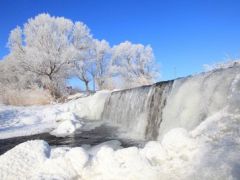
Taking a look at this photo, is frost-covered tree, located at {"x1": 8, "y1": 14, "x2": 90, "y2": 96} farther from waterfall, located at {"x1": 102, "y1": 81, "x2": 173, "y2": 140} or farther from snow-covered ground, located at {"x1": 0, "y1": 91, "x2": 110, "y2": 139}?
waterfall, located at {"x1": 102, "y1": 81, "x2": 173, "y2": 140}

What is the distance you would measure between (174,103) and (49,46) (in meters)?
Result: 17.0

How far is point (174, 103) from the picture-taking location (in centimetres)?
654

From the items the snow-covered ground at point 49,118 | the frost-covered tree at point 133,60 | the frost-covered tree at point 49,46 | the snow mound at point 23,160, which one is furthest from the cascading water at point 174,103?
the frost-covered tree at point 133,60

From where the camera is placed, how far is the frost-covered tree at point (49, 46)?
67.4 ft

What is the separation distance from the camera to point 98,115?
12.2 meters

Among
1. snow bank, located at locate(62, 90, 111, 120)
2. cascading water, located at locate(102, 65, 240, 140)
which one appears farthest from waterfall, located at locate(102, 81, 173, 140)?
snow bank, located at locate(62, 90, 111, 120)

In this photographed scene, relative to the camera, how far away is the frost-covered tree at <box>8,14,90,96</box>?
20531 mm

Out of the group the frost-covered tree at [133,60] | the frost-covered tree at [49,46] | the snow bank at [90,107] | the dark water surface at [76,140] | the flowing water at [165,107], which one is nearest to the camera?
the flowing water at [165,107]

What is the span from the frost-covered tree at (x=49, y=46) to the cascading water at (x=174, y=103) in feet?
36.6

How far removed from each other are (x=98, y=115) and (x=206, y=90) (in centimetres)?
719

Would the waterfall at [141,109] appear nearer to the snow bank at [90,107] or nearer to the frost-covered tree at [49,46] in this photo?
the snow bank at [90,107]

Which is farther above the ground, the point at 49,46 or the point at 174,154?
the point at 49,46

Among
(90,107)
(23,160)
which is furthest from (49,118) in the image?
→ (23,160)

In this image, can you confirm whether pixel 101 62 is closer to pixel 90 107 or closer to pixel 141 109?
pixel 90 107
